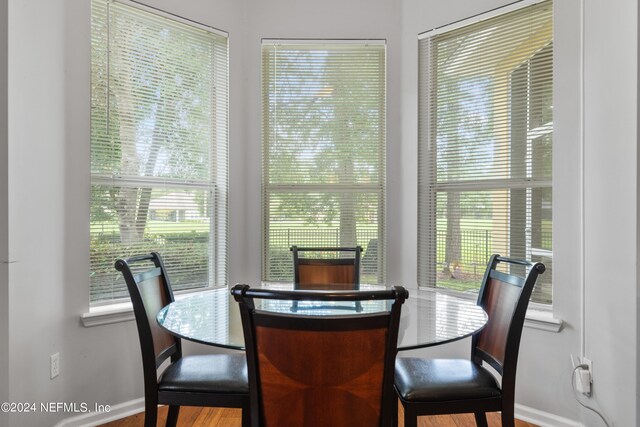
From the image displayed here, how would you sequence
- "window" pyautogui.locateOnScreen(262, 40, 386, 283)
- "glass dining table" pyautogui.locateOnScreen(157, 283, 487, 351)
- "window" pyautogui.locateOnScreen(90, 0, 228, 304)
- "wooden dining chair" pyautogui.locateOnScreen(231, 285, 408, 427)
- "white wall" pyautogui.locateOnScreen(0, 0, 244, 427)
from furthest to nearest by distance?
"window" pyautogui.locateOnScreen(262, 40, 386, 283) → "window" pyautogui.locateOnScreen(90, 0, 228, 304) → "white wall" pyautogui.locateOnScreen(0, 0, 244, 427) → "glass dining table" pyautogui.locateOnScreen(157, 283, 487, 351) → "wooden dining chair" pyautogui.locateOnScreen(231, 285, 408, 427)

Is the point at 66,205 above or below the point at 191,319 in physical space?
above

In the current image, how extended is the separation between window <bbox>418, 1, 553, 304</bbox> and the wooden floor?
30.8 inches

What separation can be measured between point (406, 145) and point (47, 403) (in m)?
2.64

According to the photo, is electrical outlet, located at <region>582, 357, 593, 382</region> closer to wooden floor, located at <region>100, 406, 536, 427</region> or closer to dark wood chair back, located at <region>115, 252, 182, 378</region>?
wooden floor, located at <region>100, 406, 536, 427</region>

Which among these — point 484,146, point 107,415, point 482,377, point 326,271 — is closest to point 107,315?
point 107,415

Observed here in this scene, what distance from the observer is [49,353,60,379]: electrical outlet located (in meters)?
1.88

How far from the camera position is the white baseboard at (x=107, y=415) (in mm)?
1985

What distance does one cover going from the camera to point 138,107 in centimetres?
229

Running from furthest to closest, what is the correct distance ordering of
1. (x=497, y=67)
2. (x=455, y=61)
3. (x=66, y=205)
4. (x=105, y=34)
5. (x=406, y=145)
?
(x=406, y=145) → (x=455, y=61) → (x=497, y=67) → (x=105, y=34) → (x=66, y=205)

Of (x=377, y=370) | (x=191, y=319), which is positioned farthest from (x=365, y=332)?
(x=191, y=319)

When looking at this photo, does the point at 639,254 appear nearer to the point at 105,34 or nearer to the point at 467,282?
the point at 467,282

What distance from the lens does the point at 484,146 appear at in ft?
7.87

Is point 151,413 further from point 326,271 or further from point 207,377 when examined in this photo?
point 326,271

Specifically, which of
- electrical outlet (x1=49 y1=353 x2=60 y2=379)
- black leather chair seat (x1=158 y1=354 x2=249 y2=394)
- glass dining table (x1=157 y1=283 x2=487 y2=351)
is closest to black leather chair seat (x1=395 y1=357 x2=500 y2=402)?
glass dining table (x1=157 y1=283 x2=487 y2=351)
